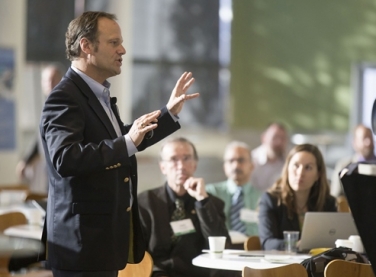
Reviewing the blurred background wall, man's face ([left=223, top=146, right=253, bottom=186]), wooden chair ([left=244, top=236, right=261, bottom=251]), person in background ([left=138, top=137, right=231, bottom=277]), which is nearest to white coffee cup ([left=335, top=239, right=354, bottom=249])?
wooden chair ([left=244, top=236, right=261, bottom=251])

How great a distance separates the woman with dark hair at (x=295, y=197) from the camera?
17.3ft

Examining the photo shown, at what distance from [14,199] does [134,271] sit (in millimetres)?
3871

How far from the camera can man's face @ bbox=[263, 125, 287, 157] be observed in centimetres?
925

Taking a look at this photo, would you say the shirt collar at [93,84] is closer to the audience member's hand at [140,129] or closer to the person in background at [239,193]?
the audience member's hand at [140,129]

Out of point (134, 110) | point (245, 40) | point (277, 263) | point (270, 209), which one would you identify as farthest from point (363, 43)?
point (277, 263)

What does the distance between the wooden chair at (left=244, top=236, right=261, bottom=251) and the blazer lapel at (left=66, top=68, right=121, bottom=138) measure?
209 centimetres

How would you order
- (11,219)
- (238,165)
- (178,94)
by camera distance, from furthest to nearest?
1. (238,165)
2. (11,219)
3. (178,94)

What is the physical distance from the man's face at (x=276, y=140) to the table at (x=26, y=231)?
12.3ft

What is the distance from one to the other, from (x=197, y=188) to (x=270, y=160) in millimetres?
4139

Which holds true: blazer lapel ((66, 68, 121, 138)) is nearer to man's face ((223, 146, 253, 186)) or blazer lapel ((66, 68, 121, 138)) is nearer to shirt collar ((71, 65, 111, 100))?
shirt collar ((71, 65, 111, 100))

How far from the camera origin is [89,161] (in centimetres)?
301


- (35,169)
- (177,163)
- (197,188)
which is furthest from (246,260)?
(35,169)

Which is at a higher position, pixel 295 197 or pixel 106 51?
pixel 106 51

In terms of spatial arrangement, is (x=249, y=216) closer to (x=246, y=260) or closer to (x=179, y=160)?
(x=179, y=160)
